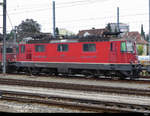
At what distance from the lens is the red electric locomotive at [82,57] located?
18.4m

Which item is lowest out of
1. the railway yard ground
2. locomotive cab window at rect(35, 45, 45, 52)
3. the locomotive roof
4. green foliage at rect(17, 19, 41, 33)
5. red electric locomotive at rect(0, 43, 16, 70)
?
the railway yard ground

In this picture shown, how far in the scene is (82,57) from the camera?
20.1 m

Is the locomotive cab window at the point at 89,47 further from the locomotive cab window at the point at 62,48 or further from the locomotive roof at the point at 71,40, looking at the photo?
the locomotive cab window at the point at 62,48

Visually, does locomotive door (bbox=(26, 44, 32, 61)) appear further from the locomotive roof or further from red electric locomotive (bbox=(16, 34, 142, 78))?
the locomotive roof

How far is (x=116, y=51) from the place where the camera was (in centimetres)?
1852

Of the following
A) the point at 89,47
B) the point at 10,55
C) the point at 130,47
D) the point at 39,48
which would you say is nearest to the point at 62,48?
the point at 39,48

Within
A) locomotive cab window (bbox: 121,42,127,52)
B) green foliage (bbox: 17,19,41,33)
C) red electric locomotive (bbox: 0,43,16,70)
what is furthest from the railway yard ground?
green foliage (bbox: 17,19,41,33)

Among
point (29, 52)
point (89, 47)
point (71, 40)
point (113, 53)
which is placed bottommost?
point (29, 52)

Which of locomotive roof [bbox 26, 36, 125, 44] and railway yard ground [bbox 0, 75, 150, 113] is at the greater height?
locomotive roof [bbox 26, 36, 125, 44]

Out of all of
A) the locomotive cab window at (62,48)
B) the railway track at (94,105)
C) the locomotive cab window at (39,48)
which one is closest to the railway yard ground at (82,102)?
the railway track at (94,105)

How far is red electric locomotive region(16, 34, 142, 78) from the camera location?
60.3ft

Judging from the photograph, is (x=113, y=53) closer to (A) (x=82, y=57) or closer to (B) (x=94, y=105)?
(A) (x=82, y=57)

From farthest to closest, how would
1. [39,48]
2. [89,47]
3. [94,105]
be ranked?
[39,48]
[89,47]
[94,105]

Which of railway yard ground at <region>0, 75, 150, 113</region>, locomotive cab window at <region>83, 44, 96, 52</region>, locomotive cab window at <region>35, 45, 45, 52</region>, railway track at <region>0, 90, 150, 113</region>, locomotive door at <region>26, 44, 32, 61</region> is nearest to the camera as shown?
railway track at <region>0, 90, 150, 113</region>
